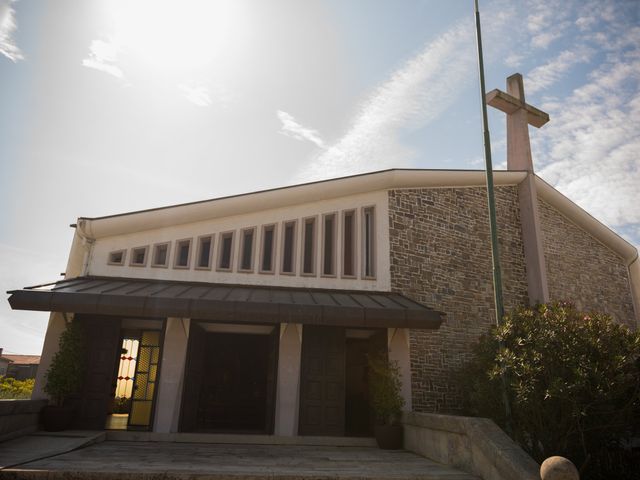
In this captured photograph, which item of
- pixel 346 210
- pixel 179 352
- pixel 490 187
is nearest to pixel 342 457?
pixel 179 352

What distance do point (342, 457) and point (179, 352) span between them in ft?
15.7

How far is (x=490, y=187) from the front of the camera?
8.85m

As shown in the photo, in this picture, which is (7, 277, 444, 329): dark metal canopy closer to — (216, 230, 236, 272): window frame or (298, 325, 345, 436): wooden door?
(216, 230, 236, 272): window frame

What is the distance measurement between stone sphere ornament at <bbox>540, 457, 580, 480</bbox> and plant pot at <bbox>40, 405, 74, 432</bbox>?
927cm

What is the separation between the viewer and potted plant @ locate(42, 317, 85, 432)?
9.48 meters

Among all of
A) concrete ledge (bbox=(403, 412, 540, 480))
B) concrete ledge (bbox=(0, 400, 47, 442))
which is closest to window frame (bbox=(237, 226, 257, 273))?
concrete ledge (bbox=(0, 400, 47, 442))

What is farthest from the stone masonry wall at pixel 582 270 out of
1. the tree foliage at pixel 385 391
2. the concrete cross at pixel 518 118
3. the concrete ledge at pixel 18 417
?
the concrete ledge at pixel 18 417

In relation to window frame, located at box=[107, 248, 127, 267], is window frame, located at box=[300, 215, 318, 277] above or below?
above

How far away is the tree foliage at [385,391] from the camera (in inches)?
403

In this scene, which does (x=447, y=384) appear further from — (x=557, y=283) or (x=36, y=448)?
(x=36, y=448)

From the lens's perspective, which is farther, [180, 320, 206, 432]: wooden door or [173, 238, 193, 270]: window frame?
[173, 238, 193, 270]: window frame

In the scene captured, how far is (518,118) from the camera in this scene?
1575 cm

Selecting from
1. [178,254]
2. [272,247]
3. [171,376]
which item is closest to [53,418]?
[171,376]

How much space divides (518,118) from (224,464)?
47.7 ft
